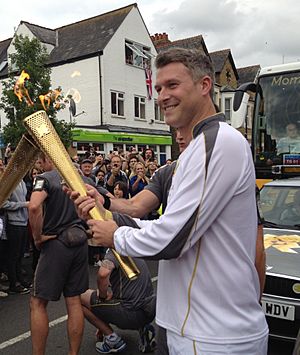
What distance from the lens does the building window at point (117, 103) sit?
78.8ft

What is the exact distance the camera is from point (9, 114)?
1520cm

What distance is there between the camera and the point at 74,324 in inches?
136

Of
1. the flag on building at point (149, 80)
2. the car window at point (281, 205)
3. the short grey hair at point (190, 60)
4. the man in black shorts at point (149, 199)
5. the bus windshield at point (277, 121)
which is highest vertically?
the flag on building at point (149, 80)

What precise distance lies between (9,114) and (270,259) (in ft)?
43.4

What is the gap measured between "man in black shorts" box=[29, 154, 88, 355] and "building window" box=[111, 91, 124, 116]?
2082cm

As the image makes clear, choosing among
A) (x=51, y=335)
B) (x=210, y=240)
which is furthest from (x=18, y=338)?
(x=210, y=240)

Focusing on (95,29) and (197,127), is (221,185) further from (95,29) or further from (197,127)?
(95,29)

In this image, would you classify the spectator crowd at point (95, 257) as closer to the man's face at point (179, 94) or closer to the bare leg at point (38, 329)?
the bare leg at point (38, 329)

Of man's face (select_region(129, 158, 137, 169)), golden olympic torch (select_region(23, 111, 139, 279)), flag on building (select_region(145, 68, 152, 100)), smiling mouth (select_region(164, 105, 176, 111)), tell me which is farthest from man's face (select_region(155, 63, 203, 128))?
flag on building (select_region(145, 68, 152, 100))

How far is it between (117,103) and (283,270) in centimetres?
2129

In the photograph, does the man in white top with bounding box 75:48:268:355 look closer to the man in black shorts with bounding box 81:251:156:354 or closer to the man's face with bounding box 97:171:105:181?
the man in black shorts with bounding box 81:251:156:354

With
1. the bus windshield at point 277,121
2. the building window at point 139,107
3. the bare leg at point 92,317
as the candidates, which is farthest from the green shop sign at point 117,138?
the bare leg at point 92,317

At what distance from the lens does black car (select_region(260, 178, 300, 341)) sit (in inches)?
140

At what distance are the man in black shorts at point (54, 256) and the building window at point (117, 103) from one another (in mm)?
20822
